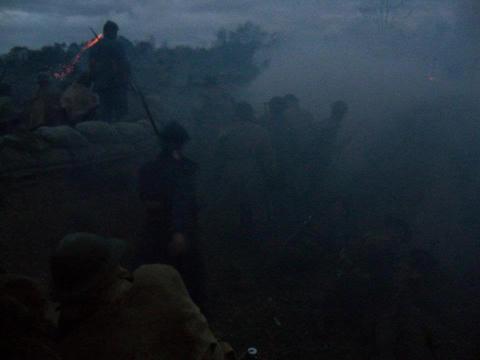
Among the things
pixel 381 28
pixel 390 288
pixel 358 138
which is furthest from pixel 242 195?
pixel 381 28

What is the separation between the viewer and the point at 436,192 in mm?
6137

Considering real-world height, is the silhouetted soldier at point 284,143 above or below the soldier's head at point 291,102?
below

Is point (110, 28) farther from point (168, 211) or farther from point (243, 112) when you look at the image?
point (168, 211)

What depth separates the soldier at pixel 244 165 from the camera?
16.9ft

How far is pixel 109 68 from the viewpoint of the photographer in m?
6.55

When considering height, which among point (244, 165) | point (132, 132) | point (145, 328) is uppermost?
point (145, 328)

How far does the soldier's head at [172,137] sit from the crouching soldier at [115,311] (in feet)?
5.70

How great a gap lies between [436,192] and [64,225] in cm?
520

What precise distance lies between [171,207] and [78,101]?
13.2 ft

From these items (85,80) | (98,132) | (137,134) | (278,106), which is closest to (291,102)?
(278,106)

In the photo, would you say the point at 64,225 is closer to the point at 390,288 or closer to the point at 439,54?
the point at 390,288

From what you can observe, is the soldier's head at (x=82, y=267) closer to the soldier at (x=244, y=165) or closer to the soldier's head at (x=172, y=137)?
the soldier's head at (x=172, y=137)

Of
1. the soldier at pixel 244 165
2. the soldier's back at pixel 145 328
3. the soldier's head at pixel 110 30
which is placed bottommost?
the soldier at pixel 244 165

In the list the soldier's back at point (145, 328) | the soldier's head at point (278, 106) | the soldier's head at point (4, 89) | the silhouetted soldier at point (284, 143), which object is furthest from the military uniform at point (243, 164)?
the soldier's head at point (4, 89)
